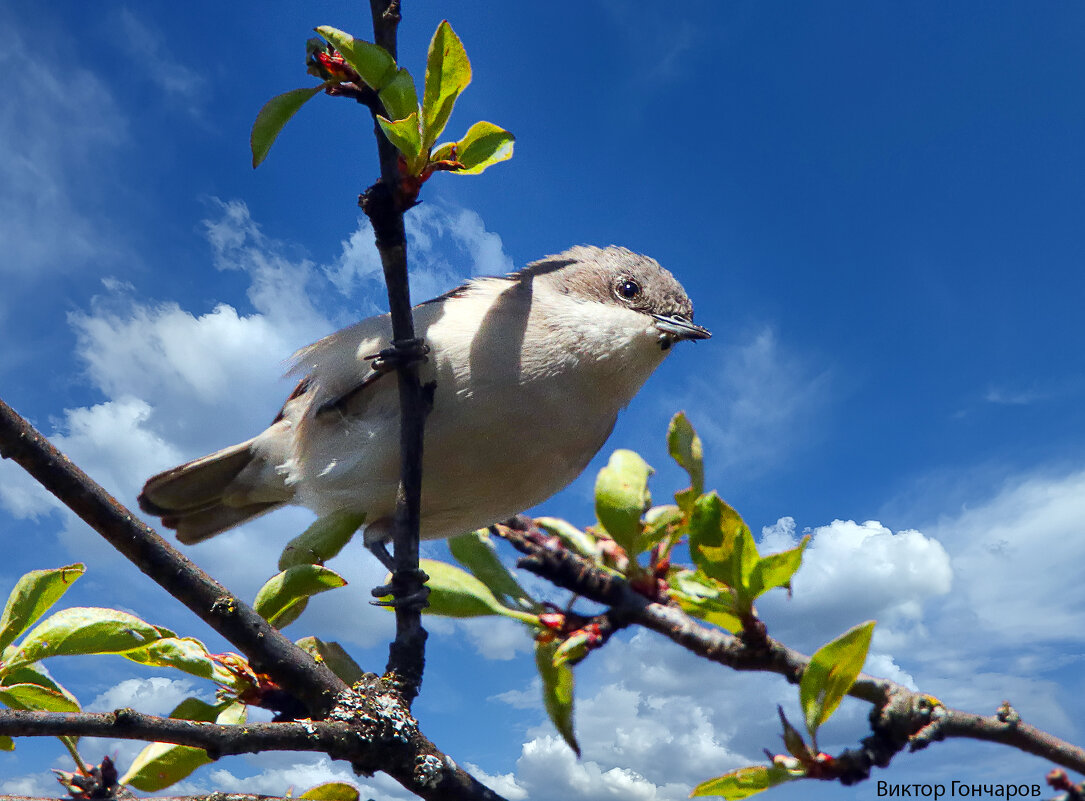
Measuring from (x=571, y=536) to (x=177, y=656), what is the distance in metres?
1.11

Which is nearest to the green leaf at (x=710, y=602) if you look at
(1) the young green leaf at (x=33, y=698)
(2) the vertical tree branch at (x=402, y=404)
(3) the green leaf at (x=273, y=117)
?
(2) the vertical tree branch at (x=402, y=404)

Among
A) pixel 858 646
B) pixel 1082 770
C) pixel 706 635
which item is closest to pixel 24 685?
pixel 706 635

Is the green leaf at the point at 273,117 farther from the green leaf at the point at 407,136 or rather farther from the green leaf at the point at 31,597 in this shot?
the green leaf at the point at 31,597

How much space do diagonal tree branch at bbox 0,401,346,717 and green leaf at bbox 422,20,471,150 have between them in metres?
1.26

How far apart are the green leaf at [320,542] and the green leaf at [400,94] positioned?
1271 mm

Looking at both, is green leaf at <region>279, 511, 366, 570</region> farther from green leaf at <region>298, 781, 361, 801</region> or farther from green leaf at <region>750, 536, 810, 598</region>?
green leaf at <region>750, 536, 810, 598</region>

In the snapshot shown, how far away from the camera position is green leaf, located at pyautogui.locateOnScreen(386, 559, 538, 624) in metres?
1.65

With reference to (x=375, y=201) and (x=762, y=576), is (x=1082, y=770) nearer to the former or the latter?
(x=762, y=576)

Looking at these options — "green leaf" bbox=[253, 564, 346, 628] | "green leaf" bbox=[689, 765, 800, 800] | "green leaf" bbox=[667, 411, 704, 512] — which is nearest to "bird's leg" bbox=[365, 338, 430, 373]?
"green leaf" bbox=[253, 564, 346, 628]

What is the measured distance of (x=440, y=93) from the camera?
6.51 feet

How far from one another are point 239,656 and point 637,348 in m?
2.12

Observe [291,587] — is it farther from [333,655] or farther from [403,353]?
[403,353]

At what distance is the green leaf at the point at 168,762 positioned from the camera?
7.42 ft

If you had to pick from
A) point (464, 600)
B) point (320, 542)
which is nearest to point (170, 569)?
point (320, 542)
